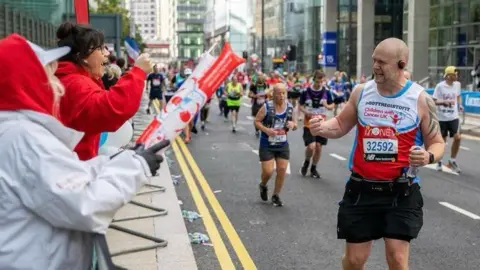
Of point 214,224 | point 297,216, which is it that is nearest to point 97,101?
point 214,224

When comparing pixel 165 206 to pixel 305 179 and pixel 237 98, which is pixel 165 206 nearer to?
pixel 305 179

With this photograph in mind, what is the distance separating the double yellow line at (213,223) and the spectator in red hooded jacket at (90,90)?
9.66 ft

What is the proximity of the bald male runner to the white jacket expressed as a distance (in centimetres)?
251

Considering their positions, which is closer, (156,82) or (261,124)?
(261,124)

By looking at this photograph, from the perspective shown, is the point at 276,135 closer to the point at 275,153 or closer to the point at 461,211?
the point at 275,153

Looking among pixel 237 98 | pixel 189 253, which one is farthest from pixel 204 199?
pixel 237 98

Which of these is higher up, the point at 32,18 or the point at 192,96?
the point at 32,18

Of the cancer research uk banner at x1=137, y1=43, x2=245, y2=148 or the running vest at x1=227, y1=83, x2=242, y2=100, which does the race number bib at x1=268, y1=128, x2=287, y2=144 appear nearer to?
the cancer research uk banner at x1=137, y1=43, x2=245, y2=148

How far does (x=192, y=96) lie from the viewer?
317 cm

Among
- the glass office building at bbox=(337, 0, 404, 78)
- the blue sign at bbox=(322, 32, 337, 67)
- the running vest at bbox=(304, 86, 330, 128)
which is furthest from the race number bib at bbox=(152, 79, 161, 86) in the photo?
the blue sign at bbox=(322, 32, 337, 67)

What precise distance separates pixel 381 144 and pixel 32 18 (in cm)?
1175

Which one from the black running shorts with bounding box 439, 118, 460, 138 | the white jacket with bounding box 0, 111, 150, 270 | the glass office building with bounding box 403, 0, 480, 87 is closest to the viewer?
the white jacket with bounding box 0, 111, 150, 270

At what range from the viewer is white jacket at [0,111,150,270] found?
2430 mm

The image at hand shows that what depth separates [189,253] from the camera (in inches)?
253
